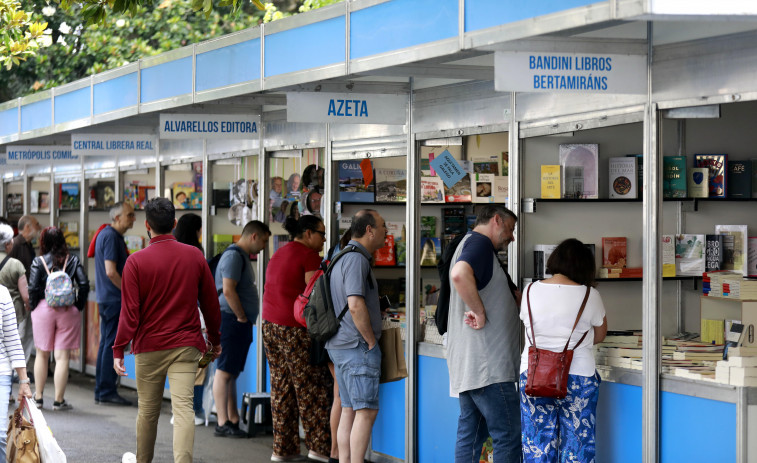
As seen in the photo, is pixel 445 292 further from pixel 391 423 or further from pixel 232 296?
pixel 232 296

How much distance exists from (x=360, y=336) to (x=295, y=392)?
1607 millimetres

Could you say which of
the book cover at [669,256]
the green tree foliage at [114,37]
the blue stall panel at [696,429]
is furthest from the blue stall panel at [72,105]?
the green tree foliage at [114,37]

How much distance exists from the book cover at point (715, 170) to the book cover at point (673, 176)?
0.26m

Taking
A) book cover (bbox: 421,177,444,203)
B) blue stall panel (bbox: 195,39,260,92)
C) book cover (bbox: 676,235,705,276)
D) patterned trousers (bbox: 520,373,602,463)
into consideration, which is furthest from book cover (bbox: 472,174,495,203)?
patterned trousers (bbox: 520,373,602,463)

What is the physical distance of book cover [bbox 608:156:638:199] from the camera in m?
7.38

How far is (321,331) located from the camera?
6.95m

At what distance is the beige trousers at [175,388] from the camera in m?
6.80

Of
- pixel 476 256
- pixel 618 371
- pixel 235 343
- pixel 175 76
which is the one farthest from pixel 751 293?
pixel 175 76

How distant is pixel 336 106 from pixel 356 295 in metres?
1.47

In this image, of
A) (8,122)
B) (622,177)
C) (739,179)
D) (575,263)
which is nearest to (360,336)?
(575,263)

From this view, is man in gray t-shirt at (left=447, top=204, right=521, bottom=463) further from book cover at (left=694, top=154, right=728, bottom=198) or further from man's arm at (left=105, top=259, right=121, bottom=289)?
man's arm at (left=105, top=259, right=121, bottom=289)

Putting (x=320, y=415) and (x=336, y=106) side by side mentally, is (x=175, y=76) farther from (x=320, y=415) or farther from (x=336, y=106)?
(x=320, y=415)

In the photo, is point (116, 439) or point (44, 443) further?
point (116, 439)

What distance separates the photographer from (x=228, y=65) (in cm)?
825
